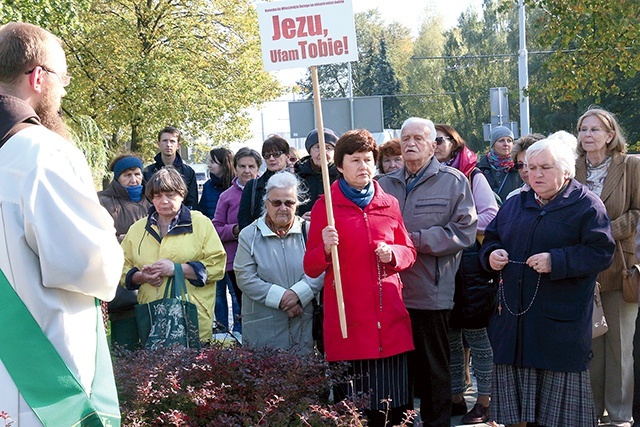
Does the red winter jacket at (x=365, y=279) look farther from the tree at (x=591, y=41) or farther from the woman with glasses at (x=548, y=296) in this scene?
the tree at (x=591, y=41)

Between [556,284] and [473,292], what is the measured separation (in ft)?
3.30

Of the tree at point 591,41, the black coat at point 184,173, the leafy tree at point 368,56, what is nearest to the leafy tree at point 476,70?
the leafy tree at point 368,56

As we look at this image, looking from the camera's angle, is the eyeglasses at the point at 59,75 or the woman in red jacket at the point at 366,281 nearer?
the eyeglasses at the point at 59,75

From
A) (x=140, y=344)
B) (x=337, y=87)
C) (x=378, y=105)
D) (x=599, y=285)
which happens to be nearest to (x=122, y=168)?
(x=140, y=344)

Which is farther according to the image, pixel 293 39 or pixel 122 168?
pixel 122 168

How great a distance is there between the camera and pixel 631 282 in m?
5.52

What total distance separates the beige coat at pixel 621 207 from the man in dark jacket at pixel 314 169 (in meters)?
2.11

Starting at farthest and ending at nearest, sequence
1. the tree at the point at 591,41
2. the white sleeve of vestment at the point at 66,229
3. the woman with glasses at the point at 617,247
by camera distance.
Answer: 1. the tree at the point at 591,41
2. the woman with glasses at the point at 617,247
3. the white sleeve of vestment at the point at 66,229

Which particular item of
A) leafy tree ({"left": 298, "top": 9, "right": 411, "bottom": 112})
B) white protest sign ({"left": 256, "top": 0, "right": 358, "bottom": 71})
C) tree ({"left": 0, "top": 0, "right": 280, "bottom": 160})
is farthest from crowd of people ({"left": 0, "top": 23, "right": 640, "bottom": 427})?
leafy tree ({"left": 298, "top": 9, "right": 411, "bottom": 112})

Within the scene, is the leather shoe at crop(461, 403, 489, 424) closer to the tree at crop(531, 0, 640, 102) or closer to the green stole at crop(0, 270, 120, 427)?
the green stole at crop(0, 270, 120, 427)

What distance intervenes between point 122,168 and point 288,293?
237 centimetres

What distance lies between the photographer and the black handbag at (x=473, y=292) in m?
5.73

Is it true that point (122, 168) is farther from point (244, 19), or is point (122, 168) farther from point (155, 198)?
point (244, 19)

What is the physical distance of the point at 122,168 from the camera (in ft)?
22.9
